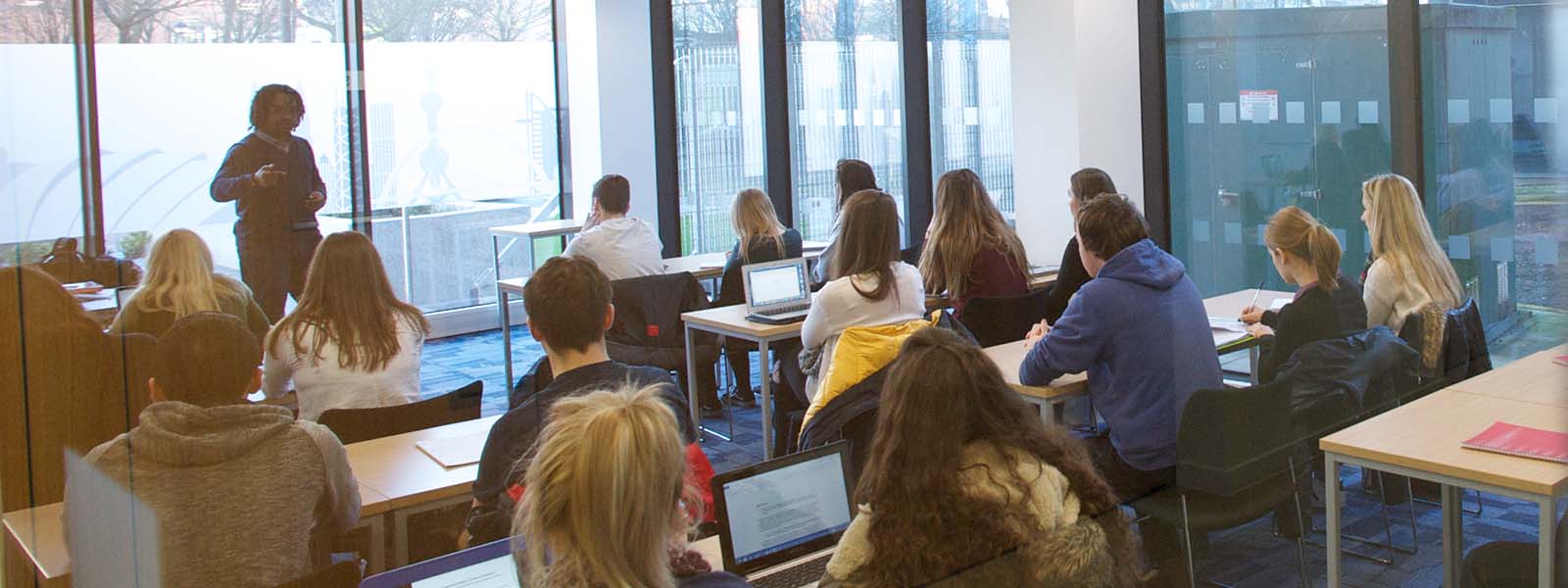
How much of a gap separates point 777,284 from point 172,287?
3173mm

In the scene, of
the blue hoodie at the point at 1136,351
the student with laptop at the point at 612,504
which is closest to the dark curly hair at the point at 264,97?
the student with laptop at the point at 612,504

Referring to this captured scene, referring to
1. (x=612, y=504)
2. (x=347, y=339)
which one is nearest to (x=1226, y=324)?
(x=347, y=339)

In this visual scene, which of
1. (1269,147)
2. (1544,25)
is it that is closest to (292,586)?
(1544,25)

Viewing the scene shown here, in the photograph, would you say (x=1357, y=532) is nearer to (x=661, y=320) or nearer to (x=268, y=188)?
(x=661, y=320)

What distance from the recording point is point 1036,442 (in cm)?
196

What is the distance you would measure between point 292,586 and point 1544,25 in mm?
2709

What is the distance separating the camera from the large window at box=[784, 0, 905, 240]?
616 centimetres

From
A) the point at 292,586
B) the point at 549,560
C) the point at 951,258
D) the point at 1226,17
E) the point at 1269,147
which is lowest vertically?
the point at 292,586

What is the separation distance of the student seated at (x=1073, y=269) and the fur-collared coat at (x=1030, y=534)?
5.77ft

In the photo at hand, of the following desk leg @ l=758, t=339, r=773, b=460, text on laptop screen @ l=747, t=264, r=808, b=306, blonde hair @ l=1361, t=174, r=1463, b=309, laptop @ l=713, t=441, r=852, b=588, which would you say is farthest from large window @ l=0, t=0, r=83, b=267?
blonde hair @ l=1361, t=174, r=1463, b=309

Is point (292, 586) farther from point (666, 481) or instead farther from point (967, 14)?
point (967, 14)

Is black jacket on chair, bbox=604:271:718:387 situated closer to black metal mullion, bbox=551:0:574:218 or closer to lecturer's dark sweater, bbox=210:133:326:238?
black metal mullion, bbox=551:0:574:218

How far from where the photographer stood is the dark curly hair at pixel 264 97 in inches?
69.3

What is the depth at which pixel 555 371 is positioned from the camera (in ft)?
8.02
